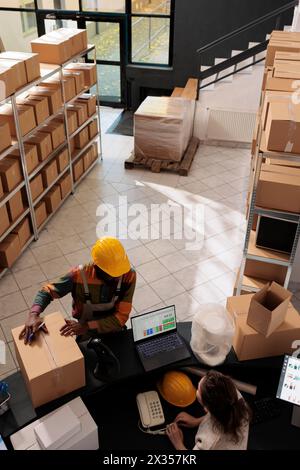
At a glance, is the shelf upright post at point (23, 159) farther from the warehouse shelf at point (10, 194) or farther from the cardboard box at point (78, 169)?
the cardboard box at point (78, 169)

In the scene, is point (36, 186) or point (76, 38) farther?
point (76, 38)

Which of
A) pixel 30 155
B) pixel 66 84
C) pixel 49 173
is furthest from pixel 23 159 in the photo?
pixel 66 84

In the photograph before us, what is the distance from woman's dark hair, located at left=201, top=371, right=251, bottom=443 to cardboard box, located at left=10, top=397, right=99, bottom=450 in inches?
27.5

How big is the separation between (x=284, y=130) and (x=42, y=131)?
12.5ft

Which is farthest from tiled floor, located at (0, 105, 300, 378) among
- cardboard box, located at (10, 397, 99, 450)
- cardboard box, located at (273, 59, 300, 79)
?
cardboard box, located at (273, 59, 300, 79)

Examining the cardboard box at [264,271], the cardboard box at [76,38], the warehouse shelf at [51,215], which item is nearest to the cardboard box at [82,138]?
the warehouse shelf at [51,215]

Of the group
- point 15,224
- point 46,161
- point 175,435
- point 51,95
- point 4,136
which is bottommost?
point 15,224

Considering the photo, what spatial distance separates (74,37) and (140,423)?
A: 557 cm

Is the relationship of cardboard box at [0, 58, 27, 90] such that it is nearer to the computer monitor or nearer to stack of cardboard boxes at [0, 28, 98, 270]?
stack of cardboard boxes at [0, 28, 98, 270]

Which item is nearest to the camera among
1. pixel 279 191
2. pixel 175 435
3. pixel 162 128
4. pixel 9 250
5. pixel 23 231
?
pixel 175 435

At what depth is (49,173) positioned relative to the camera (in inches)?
232

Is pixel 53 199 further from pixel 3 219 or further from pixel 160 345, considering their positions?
pixel 160 345

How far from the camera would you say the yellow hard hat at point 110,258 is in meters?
2.82
